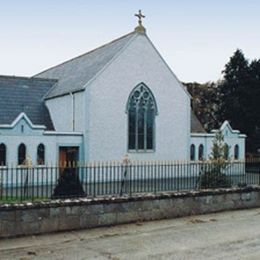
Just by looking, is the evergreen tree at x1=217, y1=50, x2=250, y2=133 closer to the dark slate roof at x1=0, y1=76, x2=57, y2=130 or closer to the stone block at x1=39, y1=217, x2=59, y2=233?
the dark slate roof at x1=0, y1=76, x2=57, y2=130

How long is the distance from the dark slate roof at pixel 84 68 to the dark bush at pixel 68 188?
13.7 metres

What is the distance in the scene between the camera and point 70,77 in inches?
1261

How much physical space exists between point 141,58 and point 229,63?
19764 mm

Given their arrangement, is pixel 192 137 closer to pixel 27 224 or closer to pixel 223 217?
pixel 223 217

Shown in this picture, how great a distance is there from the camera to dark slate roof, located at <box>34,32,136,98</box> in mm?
28737

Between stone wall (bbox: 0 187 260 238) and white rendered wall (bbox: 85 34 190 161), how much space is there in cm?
1303

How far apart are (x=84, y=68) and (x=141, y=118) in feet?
17.4

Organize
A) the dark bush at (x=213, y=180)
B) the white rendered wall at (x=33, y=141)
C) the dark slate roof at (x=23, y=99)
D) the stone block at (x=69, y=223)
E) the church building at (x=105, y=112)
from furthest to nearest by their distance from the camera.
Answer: the dark slate roof at (x=23, y=99), the church building at (x=105, y=112), the white rendered wall at (x=33, y=141), the dark bush at (x=213, y=180), the stone block at (x=69, y=223)

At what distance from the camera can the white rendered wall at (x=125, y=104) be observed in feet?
91.9

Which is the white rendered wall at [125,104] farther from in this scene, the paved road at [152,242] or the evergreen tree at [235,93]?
the paved road at [152,242]

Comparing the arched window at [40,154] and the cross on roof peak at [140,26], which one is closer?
the arched window at [40,154]

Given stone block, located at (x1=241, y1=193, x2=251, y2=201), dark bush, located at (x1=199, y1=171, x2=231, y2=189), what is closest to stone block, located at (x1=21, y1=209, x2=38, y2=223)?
dark bush, located at (x1=199, y1=171, x2=231, y2=189)

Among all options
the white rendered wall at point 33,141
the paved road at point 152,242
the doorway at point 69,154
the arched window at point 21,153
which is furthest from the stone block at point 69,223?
the doorway at point 69,154

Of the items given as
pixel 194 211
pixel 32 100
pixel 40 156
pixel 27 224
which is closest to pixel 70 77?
pixel 32 100
